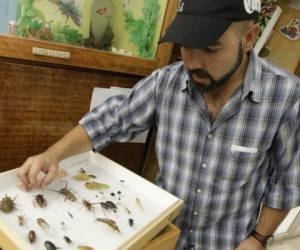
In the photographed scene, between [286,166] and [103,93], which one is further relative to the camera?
[103,93]

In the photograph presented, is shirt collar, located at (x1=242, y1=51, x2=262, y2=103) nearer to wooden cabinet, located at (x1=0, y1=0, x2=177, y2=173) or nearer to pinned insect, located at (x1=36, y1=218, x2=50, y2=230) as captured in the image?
wooden cabinet, located at (x1=0, y1=0, x2=177, y2=173)

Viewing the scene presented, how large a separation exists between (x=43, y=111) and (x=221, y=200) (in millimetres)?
680

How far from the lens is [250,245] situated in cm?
125

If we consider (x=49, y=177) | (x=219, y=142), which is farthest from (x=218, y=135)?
(x=49, y=177)

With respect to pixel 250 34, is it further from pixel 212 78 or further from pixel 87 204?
pixel 87 204

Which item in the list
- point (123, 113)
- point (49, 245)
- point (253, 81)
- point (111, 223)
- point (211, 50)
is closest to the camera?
point (49, 245)

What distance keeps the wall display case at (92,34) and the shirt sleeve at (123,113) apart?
0.33 ft

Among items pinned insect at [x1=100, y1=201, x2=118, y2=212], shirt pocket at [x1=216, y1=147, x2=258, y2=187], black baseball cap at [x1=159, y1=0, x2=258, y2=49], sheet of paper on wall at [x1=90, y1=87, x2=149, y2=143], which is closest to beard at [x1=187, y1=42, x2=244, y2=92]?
black baseball cap at [x1=159, y1=0, x2=258, y2=49]

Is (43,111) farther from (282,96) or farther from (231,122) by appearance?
(282,96)

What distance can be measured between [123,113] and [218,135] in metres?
0.34

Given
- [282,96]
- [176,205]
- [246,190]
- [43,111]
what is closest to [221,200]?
[246,190]

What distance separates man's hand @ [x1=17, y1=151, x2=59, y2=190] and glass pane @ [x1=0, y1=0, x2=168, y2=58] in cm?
38

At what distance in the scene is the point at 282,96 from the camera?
1.09m

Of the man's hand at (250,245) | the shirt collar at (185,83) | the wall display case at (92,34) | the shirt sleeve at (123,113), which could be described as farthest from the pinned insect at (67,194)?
the man's hand at (250,245)
